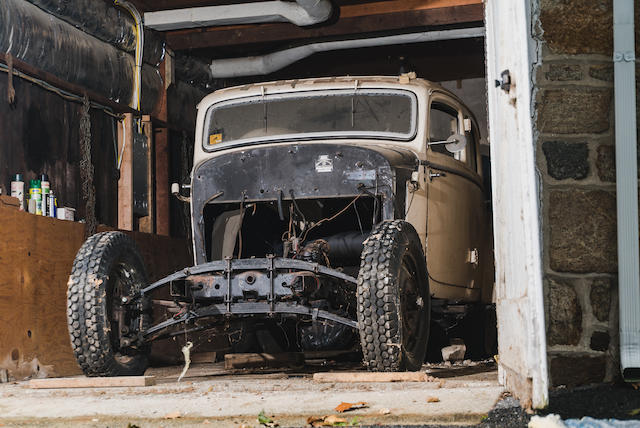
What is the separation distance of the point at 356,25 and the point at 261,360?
4.46 m

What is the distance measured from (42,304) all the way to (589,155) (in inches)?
164

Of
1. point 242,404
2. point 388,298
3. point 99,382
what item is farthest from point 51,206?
point 242,404

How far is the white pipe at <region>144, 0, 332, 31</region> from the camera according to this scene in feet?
29.0

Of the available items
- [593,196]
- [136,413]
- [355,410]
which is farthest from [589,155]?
[136,413]

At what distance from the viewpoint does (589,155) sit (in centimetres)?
362

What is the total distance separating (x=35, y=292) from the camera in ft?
20.2

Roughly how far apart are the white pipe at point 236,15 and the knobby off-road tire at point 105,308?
4172mm

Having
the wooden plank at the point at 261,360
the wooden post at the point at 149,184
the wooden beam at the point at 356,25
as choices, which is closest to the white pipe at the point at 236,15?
the wooden beam at the point at 356,25

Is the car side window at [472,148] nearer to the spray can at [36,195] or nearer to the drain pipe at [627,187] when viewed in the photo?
the spray can at [36,195]

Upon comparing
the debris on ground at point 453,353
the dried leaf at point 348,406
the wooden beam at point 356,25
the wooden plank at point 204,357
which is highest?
the wooden beam at point 356,25

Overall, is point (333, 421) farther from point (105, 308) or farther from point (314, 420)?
point (105, 308)

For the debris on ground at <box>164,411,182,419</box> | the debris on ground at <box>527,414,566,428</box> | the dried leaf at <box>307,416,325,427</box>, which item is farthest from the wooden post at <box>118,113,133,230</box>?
the debris on ground at <box>527,414,566,428</box>

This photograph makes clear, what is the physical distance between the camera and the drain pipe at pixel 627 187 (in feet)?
11.3

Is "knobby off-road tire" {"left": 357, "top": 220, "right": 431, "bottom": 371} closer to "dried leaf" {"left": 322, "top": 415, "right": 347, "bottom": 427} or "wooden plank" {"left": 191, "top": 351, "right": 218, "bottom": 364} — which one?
"dried leaf" {"left": 322, "top": 415, "right": 347, "bottom": 427}
